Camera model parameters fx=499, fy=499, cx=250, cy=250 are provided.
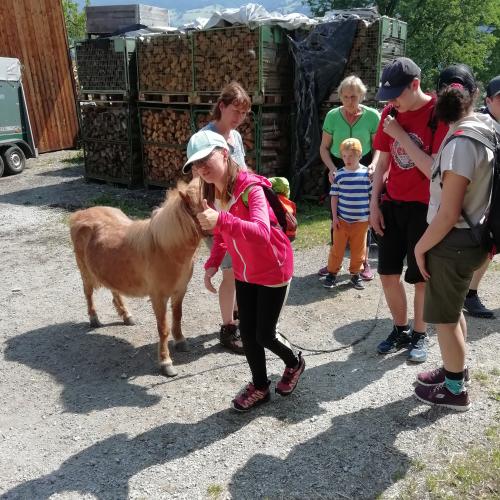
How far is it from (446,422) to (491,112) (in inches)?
104

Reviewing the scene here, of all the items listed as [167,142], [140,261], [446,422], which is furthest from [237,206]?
[167,142]

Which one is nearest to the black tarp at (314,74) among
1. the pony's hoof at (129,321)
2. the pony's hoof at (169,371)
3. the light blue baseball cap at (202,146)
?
the pony's hoof at (129,321)

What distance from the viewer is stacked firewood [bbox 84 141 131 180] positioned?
436 inches

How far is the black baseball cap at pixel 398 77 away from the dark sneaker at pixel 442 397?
6.36 ft

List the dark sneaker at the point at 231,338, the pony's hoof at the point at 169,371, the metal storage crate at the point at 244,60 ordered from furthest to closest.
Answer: the metal storage crate at the point at 244,60 → the dark sneaker at the point at 231,338 → the pony's hoof at the point at 169,371

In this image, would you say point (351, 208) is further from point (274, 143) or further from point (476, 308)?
point (274, 143)

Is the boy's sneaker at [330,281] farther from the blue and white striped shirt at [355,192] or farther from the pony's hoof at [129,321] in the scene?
the pony's hoof at [129,321]

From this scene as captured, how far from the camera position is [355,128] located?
18.1 feet

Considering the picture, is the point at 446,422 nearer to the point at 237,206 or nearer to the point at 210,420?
the point at 210,420

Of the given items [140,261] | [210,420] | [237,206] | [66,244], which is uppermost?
[237,206]

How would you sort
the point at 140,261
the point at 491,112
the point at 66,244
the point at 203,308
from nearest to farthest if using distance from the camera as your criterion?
1. the point at 140,261
2. the point at 491,112
3. the point at 203,308
4. the point at 66,244

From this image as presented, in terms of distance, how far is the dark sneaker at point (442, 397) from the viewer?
3252mm

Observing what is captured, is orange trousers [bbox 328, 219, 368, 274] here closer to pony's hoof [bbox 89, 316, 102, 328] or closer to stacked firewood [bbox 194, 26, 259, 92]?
pony's hoof [bbox 89, 316, 102, 328]

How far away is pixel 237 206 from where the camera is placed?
9.23 ft
